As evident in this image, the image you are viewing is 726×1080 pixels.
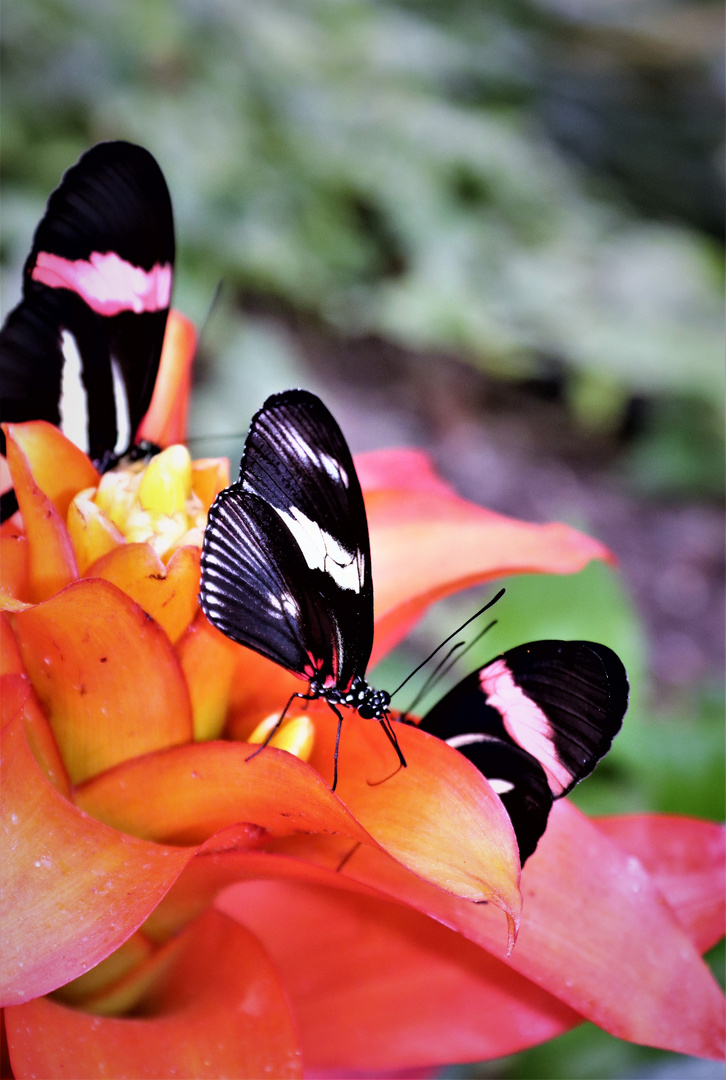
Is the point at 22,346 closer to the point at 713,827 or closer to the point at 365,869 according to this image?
the point at 365,869

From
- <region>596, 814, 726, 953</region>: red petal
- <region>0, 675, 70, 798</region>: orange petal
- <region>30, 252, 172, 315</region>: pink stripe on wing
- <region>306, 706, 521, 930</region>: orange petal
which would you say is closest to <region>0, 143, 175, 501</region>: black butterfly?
<region>30, 252, 172, 315</region>: pink stripe on wing

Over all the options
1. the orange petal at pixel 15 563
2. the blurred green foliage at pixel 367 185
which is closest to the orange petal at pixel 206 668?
the orange petal at pixel 15 563

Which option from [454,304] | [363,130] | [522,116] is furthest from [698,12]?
[454,304]

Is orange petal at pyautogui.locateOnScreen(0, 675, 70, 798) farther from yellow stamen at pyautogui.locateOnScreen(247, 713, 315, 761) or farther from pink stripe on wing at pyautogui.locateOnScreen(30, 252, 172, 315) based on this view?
pink stripe on wing at pyautogui.locateOnScreen(30, 252, 172, 315)

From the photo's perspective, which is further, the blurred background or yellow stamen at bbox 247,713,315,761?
the blurred background

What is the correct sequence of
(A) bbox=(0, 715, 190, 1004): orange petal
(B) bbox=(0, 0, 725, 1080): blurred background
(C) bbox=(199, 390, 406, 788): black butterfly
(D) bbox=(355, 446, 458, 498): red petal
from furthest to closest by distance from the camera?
(B) bbox=(0, 0, 725, 1080): blurred background
(D) bbox=(355, 446, 458, 498): red petal
(C) bbox=(199, 390, 406, 788): black butterfly
(A) bbox=(0, 715, 190, 1004): orange petal

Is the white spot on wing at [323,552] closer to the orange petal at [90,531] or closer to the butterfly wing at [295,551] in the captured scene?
the butterfly wing at [295,551]
